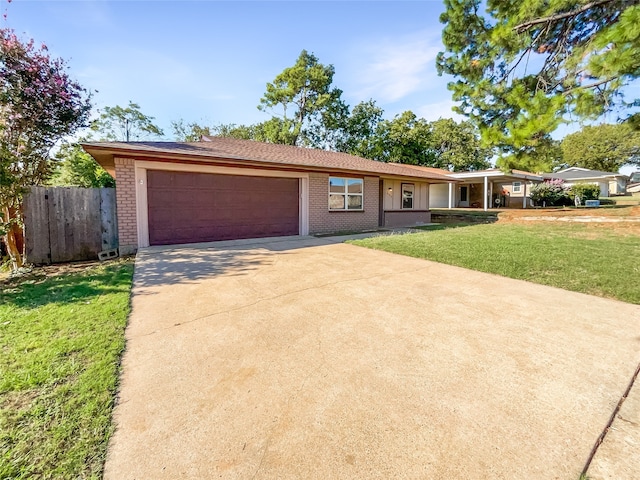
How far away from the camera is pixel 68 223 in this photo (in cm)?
744

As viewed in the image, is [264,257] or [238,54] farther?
[238,54]

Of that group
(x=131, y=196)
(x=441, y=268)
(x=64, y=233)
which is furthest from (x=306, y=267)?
(x=64, y=233)

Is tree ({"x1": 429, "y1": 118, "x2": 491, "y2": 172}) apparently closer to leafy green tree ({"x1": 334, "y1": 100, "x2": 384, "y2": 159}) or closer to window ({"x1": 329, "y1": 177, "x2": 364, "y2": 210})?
leafy green tree ({"x1": 334, "y1": 100, "x2": 384, "y2": 159})

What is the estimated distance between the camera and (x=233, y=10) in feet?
27.8

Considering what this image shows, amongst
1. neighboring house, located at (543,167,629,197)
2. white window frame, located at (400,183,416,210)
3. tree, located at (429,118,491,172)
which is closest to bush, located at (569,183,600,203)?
neighboring house, located at (543,167,629,197)

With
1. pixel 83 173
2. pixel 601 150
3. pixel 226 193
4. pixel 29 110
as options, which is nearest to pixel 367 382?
pixel 226 193

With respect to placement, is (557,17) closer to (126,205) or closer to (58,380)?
(58,380)

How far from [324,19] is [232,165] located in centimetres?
589

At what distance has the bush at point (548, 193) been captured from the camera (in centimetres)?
2292

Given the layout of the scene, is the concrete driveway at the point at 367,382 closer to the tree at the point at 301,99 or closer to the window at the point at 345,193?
the window at the point at 345,193

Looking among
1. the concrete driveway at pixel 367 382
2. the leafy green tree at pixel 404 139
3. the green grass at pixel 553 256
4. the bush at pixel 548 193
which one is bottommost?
the concrete driveway at pixel 367 382

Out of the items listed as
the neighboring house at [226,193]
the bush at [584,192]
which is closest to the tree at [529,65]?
the neighboring house at [226,193]

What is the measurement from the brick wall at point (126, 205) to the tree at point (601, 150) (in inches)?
2093

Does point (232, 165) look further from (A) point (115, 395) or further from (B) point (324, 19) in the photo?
(A) point (115, 395)
